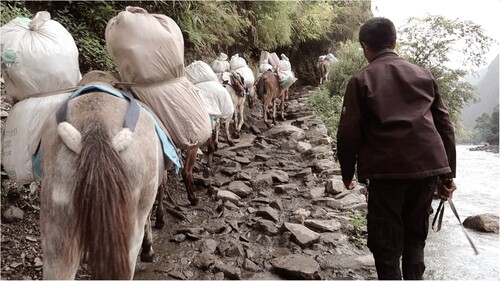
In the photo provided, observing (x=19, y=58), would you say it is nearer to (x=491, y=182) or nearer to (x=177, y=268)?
(x=177, y=268)

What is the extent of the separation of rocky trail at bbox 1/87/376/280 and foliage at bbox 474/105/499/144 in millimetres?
21998

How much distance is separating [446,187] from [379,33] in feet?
3.63

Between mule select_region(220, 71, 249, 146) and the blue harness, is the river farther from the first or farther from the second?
mule select_region(220, 71, 249, 146)

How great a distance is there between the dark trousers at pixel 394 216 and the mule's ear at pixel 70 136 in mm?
1708

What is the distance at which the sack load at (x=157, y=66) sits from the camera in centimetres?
266

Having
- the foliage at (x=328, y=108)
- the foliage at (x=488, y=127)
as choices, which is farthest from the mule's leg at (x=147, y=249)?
the foliage at (x=488, y=127)

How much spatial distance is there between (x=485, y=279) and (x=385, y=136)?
8.54 feet

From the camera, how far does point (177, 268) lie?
10.7ft

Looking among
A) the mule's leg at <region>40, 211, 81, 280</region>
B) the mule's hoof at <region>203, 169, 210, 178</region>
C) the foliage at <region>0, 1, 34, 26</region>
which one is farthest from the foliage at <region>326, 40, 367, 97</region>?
the mule's leg at <region>40, 211, 81, 280</region>

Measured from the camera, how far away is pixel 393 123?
2012 millimetres

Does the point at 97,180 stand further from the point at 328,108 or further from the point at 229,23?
the point at 328,108

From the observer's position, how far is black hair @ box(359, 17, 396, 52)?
217 centimetres

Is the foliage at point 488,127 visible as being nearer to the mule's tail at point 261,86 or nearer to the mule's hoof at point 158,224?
the mule's tail at point 261,86

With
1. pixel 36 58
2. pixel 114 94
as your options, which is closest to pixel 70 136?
pixel 114 94
